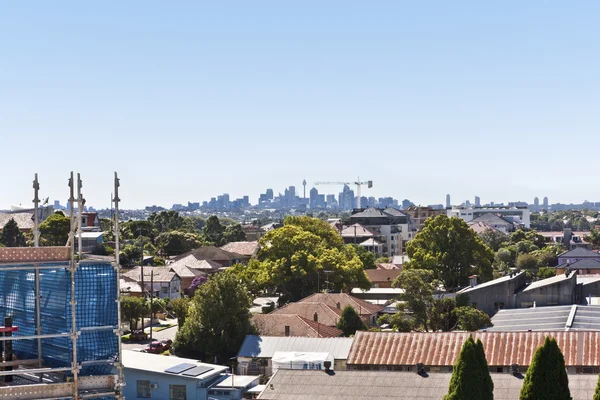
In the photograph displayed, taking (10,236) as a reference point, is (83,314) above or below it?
above

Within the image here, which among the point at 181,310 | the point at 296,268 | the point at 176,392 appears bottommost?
the point at 176,392

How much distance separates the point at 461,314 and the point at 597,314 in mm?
6318

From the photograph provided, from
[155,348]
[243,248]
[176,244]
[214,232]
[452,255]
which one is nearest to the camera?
[155,348]

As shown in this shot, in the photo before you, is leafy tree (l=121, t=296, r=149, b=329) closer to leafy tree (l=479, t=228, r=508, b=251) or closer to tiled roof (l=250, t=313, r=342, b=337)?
tiled roof (l=250, t=313, r=342, b=337)

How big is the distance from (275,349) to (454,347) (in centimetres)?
862

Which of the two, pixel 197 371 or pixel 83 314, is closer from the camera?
pixel 83 314

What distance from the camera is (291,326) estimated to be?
41.1 metres

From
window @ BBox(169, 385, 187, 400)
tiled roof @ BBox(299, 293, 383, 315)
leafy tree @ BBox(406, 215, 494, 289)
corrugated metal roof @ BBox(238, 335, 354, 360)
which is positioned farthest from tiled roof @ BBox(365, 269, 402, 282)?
window @ BBox(169, 385, 187, 400)

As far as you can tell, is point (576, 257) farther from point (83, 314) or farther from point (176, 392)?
point (83, 314)

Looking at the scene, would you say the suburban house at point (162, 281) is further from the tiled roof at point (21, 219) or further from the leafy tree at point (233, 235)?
the leafy tree at point (233, 235)

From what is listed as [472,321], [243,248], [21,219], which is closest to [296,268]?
[472,321]

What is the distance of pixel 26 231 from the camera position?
3408 inches

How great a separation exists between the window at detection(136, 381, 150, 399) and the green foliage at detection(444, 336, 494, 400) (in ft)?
42.0

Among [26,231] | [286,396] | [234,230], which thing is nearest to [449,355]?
[286,396]
